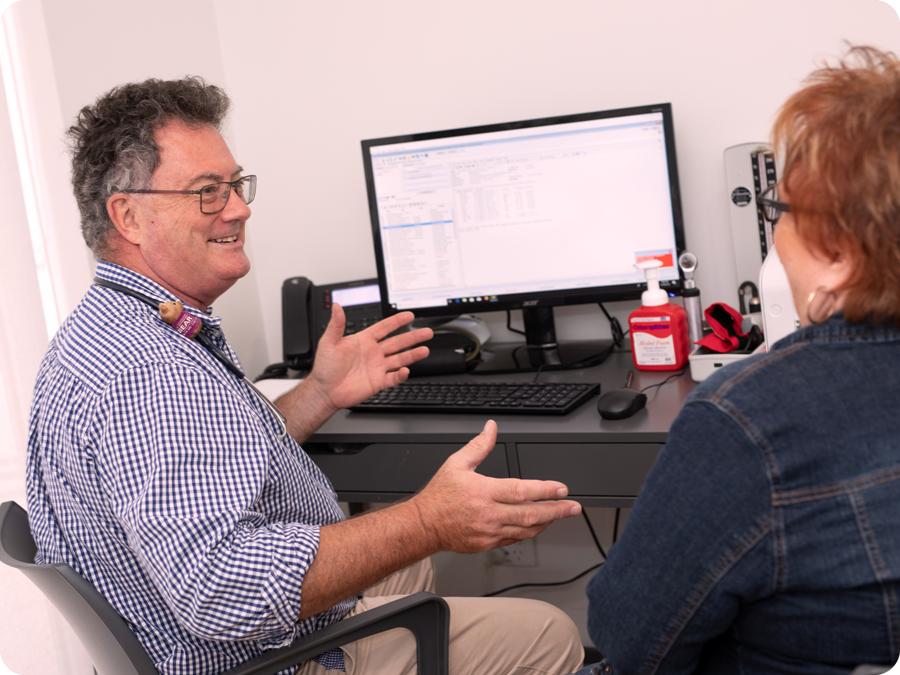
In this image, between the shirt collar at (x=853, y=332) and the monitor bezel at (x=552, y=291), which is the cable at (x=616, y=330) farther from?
the shirt collar at (x=853, y=332)

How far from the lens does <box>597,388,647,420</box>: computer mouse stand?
50.1 inches

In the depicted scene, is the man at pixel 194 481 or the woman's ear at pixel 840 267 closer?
the woman's ear at pixel 840 267

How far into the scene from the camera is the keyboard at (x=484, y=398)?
1.37 m

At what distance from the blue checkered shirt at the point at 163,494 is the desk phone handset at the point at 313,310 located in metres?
0.86

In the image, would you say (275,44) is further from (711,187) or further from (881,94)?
(881,94)

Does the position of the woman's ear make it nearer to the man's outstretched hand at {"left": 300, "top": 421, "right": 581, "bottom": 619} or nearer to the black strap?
the man's outstretched hand at {"left": 300, "top": 421, "right": 581, "bottom": 619}

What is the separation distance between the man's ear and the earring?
0.98 m

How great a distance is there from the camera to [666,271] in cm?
167

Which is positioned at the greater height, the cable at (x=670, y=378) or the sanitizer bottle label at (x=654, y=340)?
the sanitizer bottle label at (x=654, y=340)

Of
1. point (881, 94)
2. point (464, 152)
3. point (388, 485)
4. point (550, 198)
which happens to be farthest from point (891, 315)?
point (464, 152)

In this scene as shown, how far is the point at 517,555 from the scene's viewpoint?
2.14 metres

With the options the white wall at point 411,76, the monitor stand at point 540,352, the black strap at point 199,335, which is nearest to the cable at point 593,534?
the white wall at point 411,76

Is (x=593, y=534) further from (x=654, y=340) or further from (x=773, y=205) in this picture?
(x=773, y=205)

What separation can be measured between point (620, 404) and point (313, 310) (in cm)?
99
